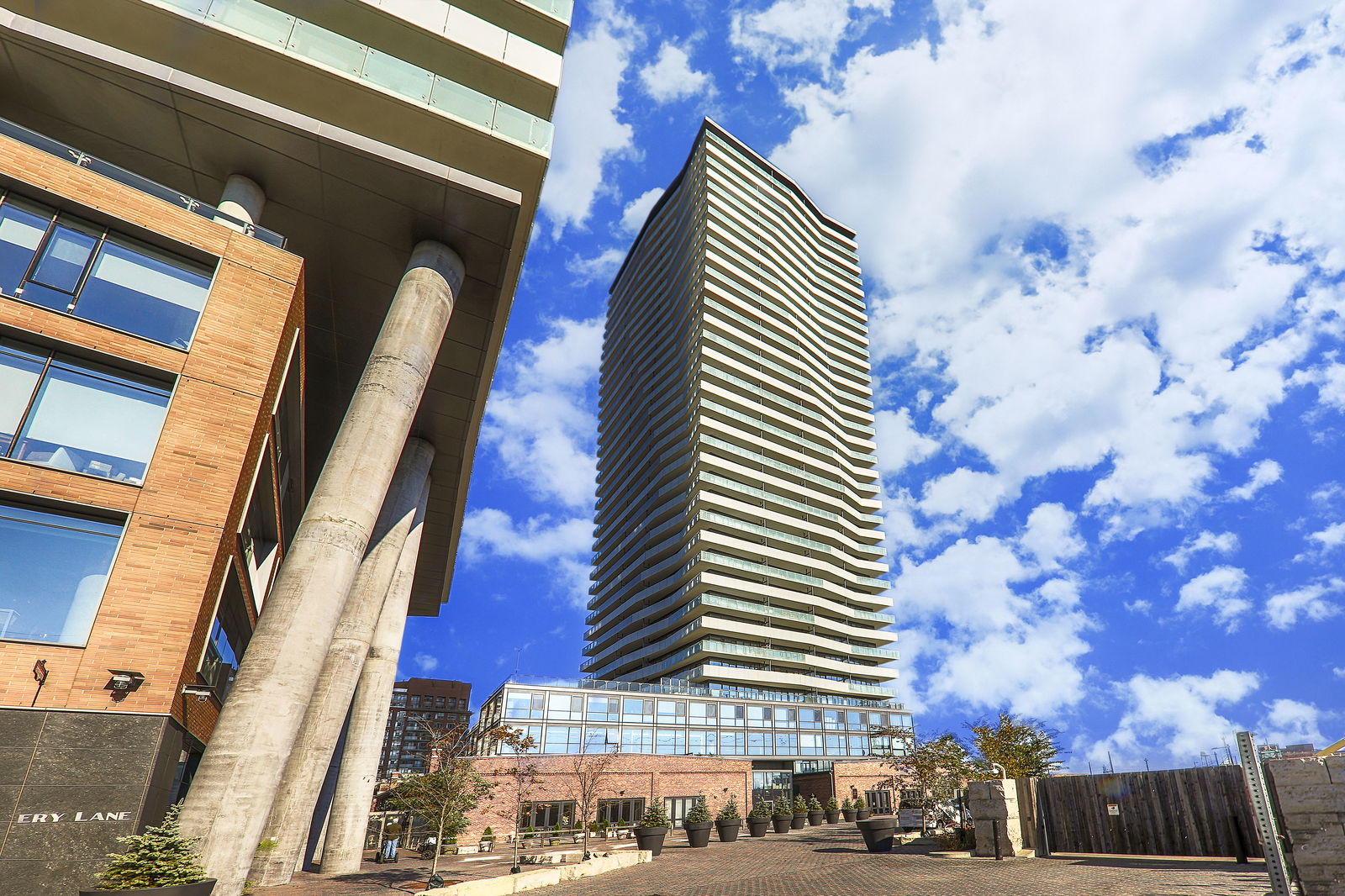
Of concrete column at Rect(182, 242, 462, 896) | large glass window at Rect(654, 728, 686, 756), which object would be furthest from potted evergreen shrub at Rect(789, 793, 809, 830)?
concrete column at Rect(182, 242, 462, 896)

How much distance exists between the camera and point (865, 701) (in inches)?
2963

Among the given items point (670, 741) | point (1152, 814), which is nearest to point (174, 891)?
point (1152, 814)

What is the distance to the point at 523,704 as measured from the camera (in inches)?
1925

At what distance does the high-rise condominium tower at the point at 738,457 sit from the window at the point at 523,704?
60.3 feet

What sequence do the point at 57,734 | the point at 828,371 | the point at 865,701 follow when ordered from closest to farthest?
the point at 57,734, the point at 865,701, the point at 828,371

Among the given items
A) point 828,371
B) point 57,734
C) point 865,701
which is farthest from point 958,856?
point 828,371

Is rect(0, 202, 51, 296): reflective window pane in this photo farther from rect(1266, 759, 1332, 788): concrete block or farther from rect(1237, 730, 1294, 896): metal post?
rect(1266, 759, 1332, 788): concrete block

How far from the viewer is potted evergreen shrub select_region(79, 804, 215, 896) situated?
9273 millimetres

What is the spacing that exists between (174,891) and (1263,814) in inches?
575

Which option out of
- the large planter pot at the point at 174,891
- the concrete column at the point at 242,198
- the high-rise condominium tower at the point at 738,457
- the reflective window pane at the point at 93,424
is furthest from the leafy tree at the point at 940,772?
the high-rise condominium tower at the point at 738,457

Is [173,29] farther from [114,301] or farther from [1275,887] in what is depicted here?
[1275,887]

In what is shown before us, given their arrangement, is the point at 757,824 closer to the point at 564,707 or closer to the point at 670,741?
the point at 564,707

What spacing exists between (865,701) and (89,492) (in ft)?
249

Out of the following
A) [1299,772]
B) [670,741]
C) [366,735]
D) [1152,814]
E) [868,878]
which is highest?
[670,741]
